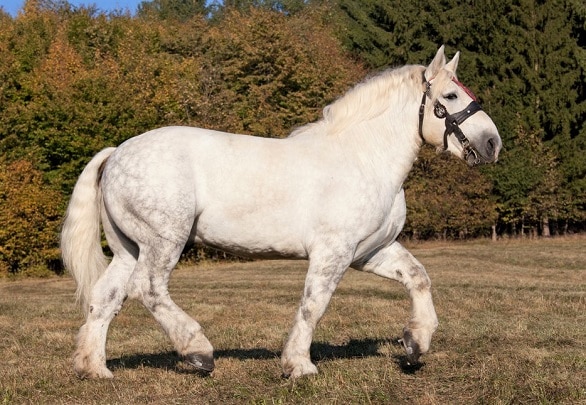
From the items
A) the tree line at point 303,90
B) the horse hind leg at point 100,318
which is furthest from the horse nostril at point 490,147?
the tree line at point 303,90

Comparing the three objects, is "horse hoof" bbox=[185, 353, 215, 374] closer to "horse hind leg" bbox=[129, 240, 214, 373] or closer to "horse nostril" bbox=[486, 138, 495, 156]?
"horse hind leg" bbox=[129, 240, 214, 373]

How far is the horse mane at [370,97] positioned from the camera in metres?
7.75

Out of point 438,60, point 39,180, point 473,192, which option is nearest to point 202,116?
point 39,180

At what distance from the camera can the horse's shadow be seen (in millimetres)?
8242

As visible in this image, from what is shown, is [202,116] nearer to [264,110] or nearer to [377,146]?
[264,110]

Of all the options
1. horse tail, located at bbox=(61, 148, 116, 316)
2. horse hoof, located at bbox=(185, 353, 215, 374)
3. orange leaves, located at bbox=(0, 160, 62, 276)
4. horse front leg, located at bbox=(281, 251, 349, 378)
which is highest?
horse tail, located at bbox=(61, 148, 116, 316)

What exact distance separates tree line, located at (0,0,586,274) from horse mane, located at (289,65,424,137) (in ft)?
101

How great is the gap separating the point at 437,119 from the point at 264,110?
37.4 m

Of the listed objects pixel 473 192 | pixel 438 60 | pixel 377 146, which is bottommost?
pixel 473 192

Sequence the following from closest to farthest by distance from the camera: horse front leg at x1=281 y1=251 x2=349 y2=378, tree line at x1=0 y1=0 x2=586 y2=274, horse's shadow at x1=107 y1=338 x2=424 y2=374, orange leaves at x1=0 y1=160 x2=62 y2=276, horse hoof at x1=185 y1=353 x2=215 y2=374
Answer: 1. horse hoof at x1=185 y1=353 x2=215 y2=374
2. horse front leg at x1=281 y1=251 x2=349 y2=378
3. horse's shadow at x1=107 y1=338 x2=424 y2=374
4. orange leaves at x1=0 y1=160 x2=62 y2=276
5. tree line at x1=0 y1=0 x2=586 y2=274

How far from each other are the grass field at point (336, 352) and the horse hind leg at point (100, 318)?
0.58ft

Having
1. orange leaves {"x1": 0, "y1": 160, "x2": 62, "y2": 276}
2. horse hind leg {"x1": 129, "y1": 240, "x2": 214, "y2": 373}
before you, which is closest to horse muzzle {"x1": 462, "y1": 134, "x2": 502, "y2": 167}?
horse hind leg {"x1": 129, "y1": 240, "x2": 214, "y2": 373}

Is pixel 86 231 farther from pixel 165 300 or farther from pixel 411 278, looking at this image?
pixel 411 278

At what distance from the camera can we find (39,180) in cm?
3662
